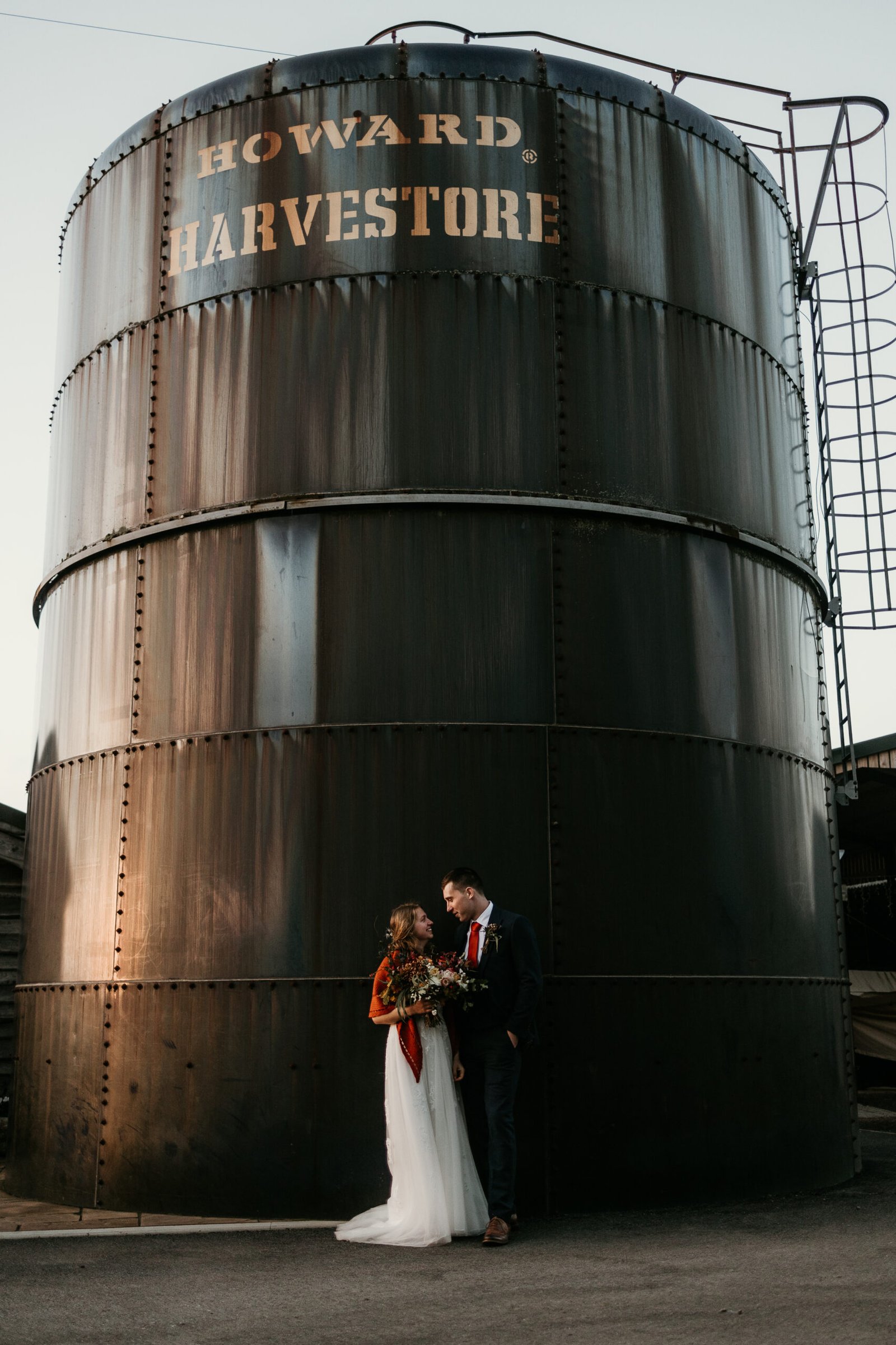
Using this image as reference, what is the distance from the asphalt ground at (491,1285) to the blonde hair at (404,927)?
1.66m

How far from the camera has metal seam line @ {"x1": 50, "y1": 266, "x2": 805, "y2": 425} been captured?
368 inches

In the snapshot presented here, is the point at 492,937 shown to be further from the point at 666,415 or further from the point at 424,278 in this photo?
the point at 424,278

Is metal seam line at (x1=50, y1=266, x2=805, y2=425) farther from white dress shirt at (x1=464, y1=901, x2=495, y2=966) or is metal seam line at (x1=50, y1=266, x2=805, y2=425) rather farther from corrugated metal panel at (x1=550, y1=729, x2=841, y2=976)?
white dress shirt at (x1=464, y1=901, x2=495, y2=966)

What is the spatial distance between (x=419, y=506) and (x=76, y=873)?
3514mm

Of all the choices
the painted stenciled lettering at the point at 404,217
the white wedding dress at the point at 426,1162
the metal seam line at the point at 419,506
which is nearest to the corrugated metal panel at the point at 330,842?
the white wedding dress at the point at 426,1162

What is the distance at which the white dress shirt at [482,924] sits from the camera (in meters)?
8.05

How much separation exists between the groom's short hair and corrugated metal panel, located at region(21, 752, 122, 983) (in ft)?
8.04

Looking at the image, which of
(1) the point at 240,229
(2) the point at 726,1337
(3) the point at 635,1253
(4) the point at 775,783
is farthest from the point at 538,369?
(2) the point at 726,1337

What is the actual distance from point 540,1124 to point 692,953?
1.49 metres

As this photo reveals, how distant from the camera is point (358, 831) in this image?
28.1 ft

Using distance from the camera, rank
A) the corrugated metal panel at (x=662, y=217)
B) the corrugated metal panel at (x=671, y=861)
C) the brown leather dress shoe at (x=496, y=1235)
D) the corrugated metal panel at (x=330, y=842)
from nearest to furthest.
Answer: the brown leather dress shoe at (x=496, y=1235), the corrugated metal panel at (x=330, y=842), the corrugated metal panel at (x=671, y=861), the corrugated metal panel at (x=662, y=217)

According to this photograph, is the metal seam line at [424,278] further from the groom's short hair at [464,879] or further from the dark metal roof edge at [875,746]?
the dark metal roof edge at [875,746]

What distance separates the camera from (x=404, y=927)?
8.10 meters

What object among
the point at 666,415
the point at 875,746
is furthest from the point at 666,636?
the point at 875,746
